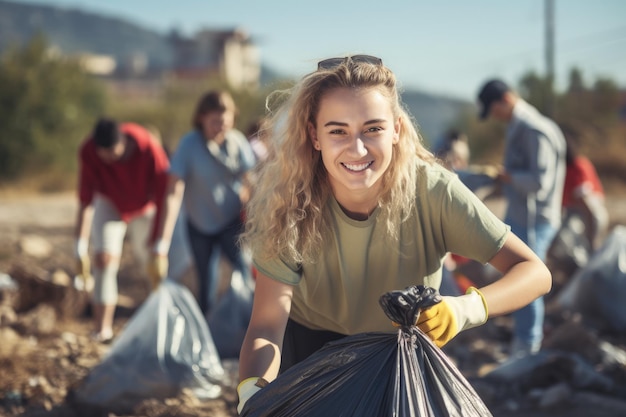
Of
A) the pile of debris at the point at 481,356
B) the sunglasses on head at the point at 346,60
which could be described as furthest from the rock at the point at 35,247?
the sunglasses on head at the point at 346,60

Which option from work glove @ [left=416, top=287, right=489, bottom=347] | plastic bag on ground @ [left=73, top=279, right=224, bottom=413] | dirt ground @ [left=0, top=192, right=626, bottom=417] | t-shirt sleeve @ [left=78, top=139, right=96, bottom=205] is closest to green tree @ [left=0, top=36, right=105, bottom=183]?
dirt ground @ [left=0, top=192, right=626, bottom=417]

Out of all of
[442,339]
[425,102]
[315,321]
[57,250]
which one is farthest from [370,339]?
[425,102]

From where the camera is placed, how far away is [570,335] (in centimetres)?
446

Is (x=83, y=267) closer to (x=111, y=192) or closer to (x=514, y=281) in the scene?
(x=111, y=192)

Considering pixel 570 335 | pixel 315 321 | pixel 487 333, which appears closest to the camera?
pixel 315 321

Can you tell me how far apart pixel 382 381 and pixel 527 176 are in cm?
295

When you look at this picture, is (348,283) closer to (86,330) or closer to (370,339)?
(370,339)

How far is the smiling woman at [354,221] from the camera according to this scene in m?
2.08

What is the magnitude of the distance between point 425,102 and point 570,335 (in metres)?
96.3

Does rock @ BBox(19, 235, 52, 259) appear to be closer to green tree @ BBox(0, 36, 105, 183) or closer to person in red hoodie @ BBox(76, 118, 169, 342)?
person in red hoodie @ BBox(76, 118, 169, 342)

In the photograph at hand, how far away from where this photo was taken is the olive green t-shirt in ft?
6.85

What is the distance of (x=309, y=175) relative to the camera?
2.23 m

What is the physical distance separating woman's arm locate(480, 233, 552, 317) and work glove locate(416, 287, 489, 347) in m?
0.04

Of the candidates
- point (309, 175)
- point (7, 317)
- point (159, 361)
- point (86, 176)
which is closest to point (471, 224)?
point (309, 175)
